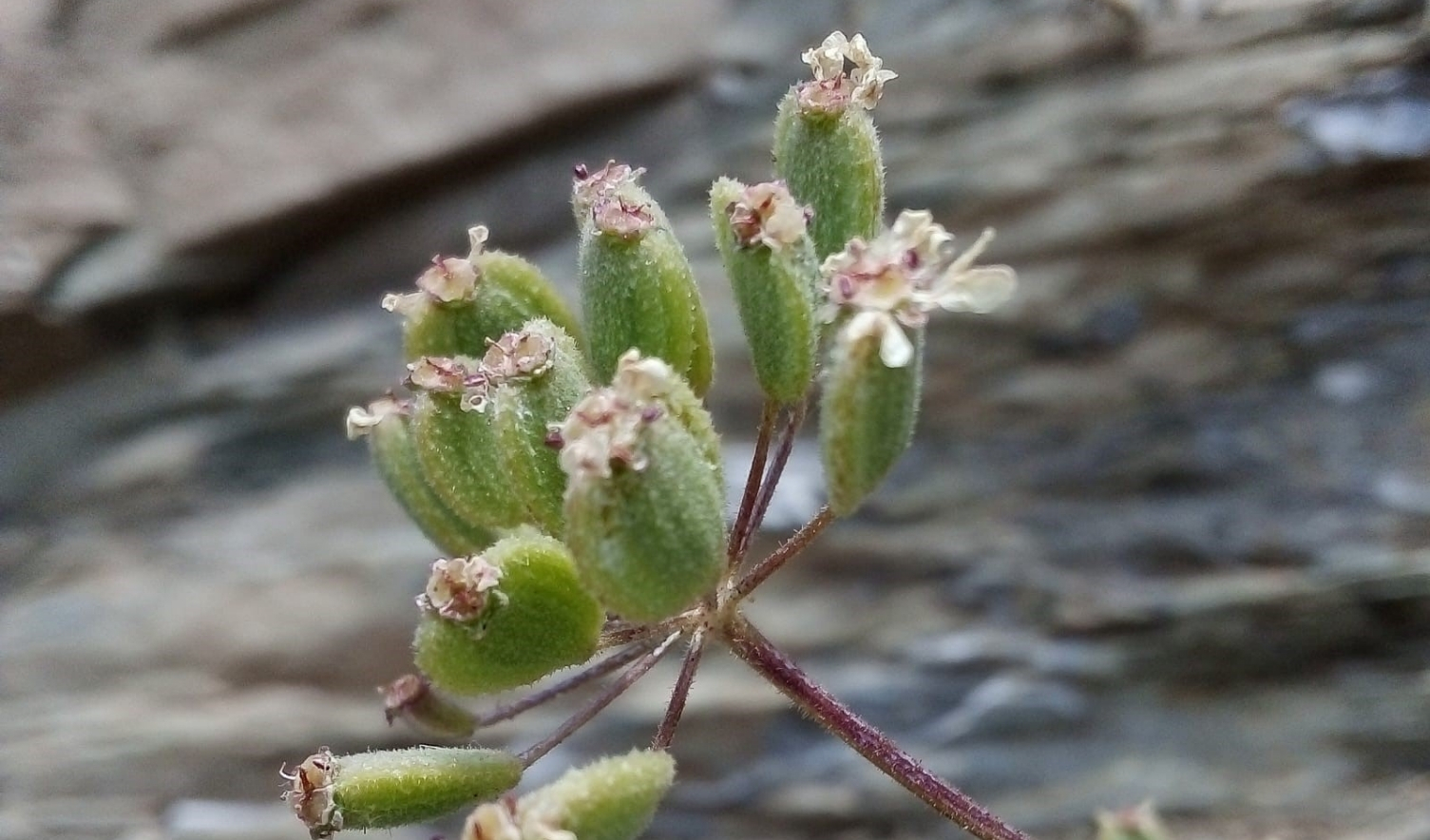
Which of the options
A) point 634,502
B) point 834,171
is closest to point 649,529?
point 634,502

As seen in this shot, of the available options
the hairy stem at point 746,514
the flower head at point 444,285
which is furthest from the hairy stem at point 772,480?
the flower head at point 444,285

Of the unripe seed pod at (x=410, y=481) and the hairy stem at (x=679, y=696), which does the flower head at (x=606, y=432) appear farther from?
the unripe seed pod at (x=410, y=481)

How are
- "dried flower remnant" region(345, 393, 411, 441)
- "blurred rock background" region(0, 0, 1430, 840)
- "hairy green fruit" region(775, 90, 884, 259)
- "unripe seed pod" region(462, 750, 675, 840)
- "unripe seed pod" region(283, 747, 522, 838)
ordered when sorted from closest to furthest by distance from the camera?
"unripe seed pod" region(462, 750, 675, 840), "unripe seed pod" region(283, 747, 522, 838), "hairy green fruit" region(775, 90, 884, 259), "dried flower remnant" region(345, 393, 411, 441), "blurred rock background" region(0, 0, 1430, 840)

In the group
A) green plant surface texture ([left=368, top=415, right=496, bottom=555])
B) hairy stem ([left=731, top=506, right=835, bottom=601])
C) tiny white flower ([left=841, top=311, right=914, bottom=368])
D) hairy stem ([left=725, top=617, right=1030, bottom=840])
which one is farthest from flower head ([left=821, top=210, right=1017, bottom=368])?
green plant surface texture ([left=368, top=415, right=496, bottom=555])

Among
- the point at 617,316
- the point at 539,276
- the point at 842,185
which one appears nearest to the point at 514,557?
the point at 617,316

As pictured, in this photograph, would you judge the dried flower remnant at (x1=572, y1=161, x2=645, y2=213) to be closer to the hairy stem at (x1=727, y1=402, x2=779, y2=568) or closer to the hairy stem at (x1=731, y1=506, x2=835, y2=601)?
the hairy stem at (x1=727, y1=402, x2=779, y2=568)

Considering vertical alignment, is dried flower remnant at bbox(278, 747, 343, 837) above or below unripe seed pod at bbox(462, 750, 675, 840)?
above

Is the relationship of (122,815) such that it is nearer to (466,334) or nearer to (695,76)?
(466,334)
